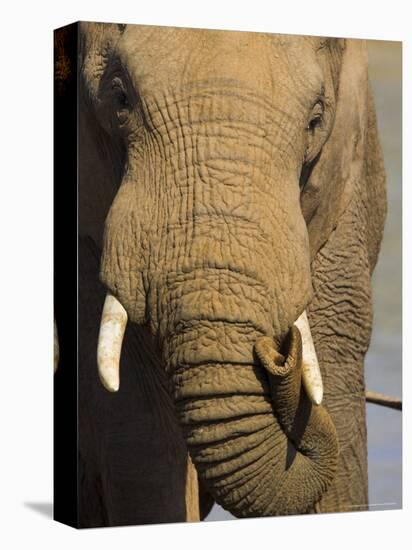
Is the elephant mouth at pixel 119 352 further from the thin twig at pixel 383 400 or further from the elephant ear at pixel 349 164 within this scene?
the thin twig at pixel 383 400

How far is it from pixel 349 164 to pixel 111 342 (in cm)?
201

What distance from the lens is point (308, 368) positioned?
8227 millimetres

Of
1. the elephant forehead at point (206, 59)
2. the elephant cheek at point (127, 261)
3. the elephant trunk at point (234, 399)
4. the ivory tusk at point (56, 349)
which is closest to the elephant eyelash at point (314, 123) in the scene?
the elephant forehead at point (206, 59)

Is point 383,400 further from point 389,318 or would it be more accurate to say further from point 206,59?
point 206,59

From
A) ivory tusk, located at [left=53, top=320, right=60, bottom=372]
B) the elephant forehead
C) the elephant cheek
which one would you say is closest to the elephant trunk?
the elephant cheek

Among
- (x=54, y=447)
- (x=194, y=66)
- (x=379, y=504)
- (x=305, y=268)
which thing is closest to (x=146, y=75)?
(x=194, y=66)

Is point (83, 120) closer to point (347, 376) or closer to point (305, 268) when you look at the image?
point (305, 268)

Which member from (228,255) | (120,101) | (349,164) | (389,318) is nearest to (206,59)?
(120,101)

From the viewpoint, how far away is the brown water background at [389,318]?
31.8ft

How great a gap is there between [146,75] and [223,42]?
1.31 ft

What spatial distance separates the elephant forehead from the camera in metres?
8.59

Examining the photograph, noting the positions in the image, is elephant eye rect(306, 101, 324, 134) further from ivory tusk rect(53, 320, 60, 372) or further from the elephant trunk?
ivory tusk rect(53, 320, 60, 372)

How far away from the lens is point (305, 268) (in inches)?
327

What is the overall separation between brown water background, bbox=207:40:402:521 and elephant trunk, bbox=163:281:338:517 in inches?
62.3
